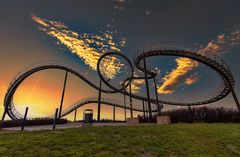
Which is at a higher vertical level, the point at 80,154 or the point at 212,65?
the point at 212,65

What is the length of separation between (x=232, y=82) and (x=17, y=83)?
36.6 metres

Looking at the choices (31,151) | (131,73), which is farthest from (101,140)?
(131,73)

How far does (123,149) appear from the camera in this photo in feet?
21.5

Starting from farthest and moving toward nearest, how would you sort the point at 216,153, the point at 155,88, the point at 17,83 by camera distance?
the point at 155,88, the point at 17,83, the point at 216,153

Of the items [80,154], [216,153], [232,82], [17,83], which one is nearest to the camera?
[80,154]

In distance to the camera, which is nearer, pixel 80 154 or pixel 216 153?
pixel 80 154

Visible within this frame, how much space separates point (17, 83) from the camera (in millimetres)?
26641

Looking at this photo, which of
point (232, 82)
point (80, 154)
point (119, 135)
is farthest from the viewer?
point (232, 82)

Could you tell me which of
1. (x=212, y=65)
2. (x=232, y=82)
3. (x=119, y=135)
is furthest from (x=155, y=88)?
(x=119, y=135)

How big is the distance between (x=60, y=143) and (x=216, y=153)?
25.0ft

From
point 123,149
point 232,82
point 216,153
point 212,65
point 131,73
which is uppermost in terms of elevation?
point 131,73

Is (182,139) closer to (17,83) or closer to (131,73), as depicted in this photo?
(131,73)

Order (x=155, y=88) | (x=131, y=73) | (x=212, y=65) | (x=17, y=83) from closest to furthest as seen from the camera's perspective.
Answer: (x=212, y=65)
(x=17, y=83)
(x=155, y=88)
(x=131, y=73)

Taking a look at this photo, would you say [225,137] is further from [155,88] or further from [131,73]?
[131,73]
